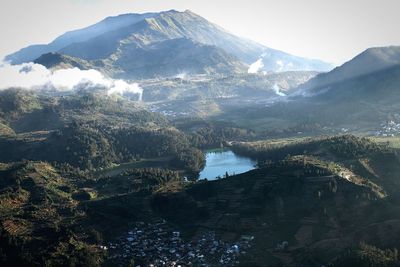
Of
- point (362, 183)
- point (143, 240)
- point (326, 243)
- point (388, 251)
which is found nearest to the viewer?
point (388, 251)

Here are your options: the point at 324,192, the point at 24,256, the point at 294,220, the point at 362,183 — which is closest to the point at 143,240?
the point at 24,256

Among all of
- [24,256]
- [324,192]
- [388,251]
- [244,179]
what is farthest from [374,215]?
[24,256]

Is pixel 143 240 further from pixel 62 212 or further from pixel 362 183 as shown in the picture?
pixel 362 183

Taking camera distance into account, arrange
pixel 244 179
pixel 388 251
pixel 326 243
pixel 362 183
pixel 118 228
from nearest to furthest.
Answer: pixel 388 251 < pixel 326 243 < pixel 118 228 < pixel 362 183 < pixel 244 179

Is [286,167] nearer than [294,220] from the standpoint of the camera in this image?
No

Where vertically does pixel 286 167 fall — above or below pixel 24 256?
above

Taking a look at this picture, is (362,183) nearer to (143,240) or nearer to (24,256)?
(143,240)
